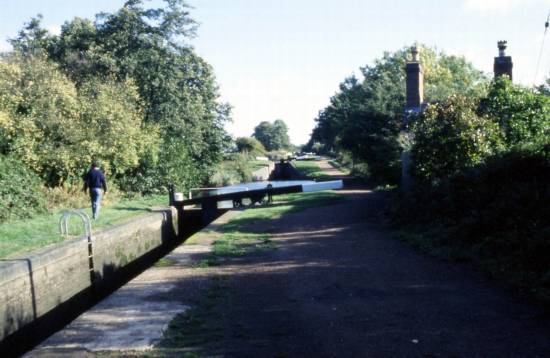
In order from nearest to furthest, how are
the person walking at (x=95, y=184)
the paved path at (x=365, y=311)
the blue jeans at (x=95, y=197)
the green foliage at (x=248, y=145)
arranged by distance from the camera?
the paved path at (x=365, y=311)
the person walking at (x=95, y=184)
the blue jeans at (x=95, y=197)
the green foliage at (x=248, y=145)

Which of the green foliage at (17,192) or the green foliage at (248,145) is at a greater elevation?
the green foliage at (248,145)

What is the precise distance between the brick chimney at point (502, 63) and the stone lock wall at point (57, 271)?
14.7m

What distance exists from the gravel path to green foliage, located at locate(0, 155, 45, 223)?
862 cm

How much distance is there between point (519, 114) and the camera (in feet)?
49.1

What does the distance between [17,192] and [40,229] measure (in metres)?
3.00

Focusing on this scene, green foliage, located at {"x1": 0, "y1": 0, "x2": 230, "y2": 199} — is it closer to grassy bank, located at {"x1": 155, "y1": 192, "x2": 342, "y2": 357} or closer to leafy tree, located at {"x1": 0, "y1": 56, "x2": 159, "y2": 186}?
leafy tree, located at {"x1": 0, "y1": 56, "x2": 159, "y2": 186}

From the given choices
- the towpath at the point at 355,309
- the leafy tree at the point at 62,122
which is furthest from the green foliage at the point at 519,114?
the leafy tree at the point at 62,122

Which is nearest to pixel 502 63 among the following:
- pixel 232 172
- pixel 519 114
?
pixel 519 114

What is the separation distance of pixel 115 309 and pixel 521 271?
18.4 ft

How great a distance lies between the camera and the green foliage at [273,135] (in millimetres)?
147750

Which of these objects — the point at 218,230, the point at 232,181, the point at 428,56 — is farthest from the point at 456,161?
the point at 428,56

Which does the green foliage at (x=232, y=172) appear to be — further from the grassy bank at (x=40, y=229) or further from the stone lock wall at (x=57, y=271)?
the stone lock wall at (x=57, y=271)

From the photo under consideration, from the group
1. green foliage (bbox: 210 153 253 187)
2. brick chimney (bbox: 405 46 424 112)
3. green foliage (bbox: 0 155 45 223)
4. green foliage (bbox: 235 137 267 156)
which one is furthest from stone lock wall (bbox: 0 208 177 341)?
green foliage (bbox: 235 137 267 156)

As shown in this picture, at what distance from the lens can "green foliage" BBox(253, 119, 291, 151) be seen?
14775 cm
